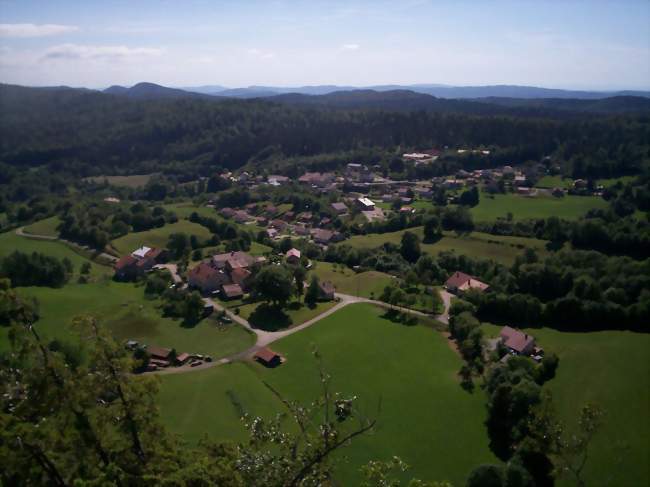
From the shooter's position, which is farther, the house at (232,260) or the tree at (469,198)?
the tree at (469,198)

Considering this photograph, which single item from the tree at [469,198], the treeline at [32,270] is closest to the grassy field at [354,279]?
the treeline at [32,270]

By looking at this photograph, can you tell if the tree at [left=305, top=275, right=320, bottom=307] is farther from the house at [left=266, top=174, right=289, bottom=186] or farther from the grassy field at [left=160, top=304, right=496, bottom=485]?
the house at [left=266, top=174, right=289, bottom=186]

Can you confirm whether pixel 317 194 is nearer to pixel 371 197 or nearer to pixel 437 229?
pixel 371 197

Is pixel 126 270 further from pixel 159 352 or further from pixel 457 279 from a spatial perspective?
pixel 457 279

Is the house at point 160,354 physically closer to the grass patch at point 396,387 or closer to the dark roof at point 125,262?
the grass patch at point 396,387

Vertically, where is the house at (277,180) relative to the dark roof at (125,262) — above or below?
above

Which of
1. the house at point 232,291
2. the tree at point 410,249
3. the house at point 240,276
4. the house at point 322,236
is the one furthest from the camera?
the house at point 322,236

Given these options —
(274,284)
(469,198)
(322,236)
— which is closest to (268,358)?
(274,284)

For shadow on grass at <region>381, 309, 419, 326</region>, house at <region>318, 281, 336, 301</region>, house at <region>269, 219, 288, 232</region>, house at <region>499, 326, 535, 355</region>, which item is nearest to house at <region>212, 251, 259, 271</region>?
house at <region>318, 281, 336, 301</region>
